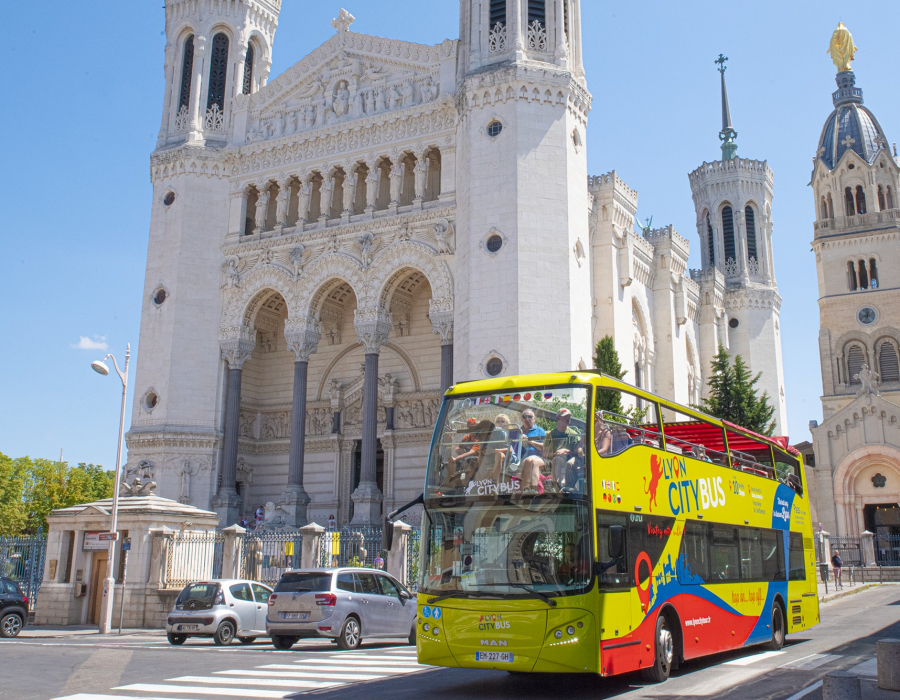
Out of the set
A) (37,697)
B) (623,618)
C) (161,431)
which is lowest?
(37,697)

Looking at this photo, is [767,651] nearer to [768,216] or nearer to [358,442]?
[358,442]

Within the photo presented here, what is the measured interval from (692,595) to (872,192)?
177 ft

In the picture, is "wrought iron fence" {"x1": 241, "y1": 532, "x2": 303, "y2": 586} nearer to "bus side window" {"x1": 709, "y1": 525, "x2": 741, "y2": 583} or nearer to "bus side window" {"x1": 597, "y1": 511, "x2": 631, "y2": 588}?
"bus side window" {"x1": 709, "y1": 525, "x2": 741, "y2": 583}

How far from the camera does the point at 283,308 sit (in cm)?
3981

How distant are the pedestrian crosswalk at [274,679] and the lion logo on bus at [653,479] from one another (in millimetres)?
4539

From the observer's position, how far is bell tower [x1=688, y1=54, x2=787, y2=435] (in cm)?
5281

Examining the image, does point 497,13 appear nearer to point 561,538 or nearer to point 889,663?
point 561,538

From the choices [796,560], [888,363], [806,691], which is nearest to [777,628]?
[796,560]

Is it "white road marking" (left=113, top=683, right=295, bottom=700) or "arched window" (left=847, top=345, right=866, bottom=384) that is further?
"arched window" (left=847, top=345, right=866, bottom=384)

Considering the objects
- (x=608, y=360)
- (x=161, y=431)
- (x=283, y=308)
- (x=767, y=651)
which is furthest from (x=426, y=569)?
(x=283, y=308)

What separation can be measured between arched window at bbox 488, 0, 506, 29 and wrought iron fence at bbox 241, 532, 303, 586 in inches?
785

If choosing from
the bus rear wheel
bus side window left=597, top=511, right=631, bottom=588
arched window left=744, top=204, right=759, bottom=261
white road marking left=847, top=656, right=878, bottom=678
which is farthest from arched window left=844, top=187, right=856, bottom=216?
Answer: bus side window left=597, top=511, right=631, bottom=588

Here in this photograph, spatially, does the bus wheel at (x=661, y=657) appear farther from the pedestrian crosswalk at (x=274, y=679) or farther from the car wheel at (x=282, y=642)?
the car wheel at (x=282, y=642)

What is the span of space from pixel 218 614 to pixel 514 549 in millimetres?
9811
